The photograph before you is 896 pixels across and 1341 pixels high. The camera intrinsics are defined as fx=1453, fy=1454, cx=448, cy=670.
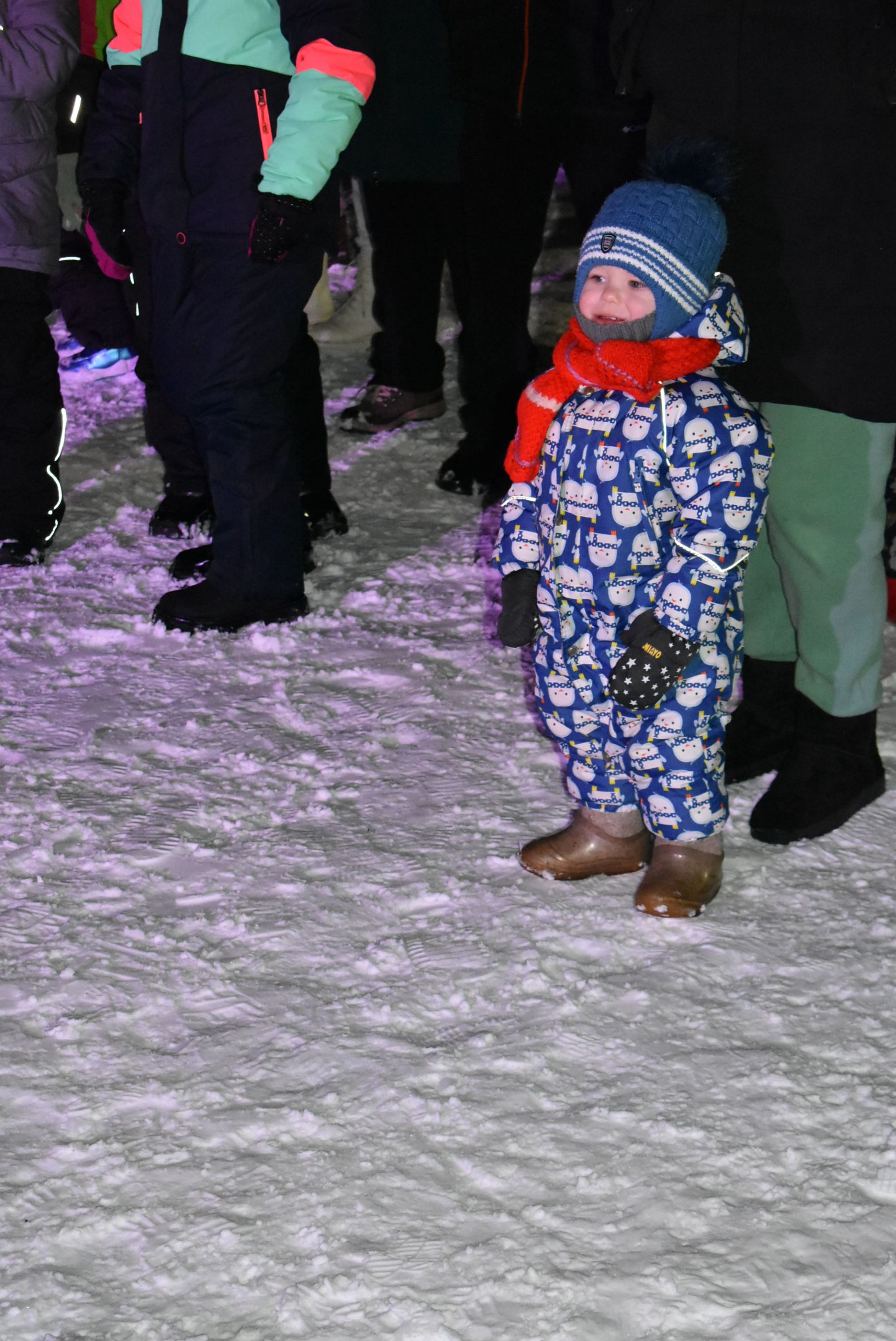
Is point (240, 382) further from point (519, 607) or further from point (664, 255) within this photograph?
point (664, 255)

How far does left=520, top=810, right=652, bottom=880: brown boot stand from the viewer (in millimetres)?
2586

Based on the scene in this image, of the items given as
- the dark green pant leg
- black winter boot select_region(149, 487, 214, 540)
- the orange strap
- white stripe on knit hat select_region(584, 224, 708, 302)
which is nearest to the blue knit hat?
white stripe on knit hat select_region(584, 224, 708, 302)

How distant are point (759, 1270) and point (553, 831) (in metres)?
1.08

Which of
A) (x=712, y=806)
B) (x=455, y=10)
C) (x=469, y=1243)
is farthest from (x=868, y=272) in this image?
(x=455, y=10)

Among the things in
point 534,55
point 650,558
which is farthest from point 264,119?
point 650,558

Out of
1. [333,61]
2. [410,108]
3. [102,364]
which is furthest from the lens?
[102,364]

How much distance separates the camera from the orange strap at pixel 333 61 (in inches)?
120

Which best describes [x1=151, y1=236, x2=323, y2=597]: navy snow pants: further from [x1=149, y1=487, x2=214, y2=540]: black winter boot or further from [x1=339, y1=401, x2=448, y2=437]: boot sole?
[x1=339, y1=401, x2=448, y2=437]: boot sole

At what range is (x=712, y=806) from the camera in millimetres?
2436

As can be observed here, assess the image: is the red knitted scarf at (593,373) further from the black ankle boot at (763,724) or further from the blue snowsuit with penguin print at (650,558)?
the black ankle boot at (763,724)

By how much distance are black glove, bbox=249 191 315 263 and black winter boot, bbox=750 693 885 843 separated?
4.77 ft

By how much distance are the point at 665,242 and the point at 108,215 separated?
186 cm

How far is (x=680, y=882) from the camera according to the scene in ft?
8.14

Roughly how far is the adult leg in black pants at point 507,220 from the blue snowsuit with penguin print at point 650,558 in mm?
1768
